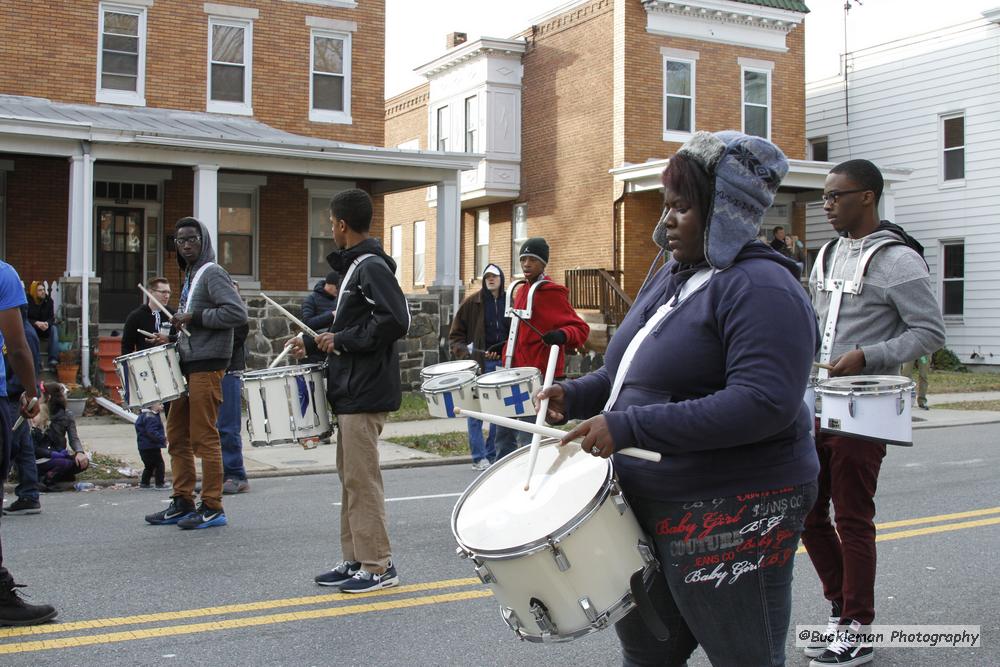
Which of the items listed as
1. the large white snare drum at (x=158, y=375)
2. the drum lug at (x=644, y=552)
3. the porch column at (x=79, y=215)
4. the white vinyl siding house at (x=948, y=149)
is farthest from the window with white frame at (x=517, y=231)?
the drum lug at (x=644, y=552)

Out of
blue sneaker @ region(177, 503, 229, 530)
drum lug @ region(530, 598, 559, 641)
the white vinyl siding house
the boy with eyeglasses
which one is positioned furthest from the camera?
the white vinyl siding house

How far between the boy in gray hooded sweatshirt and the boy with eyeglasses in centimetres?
458

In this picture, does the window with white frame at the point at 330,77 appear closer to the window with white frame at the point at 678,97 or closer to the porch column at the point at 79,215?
the porch column at the point at 79,215

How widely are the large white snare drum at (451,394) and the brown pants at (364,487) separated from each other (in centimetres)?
208

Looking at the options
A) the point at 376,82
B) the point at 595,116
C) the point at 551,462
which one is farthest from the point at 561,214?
the point at 551,462

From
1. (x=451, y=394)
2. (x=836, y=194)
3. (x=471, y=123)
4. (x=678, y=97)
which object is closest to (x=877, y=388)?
(x=836, y=194)

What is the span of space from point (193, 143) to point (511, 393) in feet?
39.9

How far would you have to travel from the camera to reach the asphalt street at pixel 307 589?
506 centimetres

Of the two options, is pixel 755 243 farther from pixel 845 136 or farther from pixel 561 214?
pixel 845 136

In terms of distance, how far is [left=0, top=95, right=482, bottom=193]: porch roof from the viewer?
17391 millimetres

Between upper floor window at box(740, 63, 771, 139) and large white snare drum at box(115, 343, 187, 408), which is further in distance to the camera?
upper floor window at box(740, 63, 771, 139)

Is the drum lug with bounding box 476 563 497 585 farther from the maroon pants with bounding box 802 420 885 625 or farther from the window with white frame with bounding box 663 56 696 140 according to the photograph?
the window with white frame with bounding box 663 56 696 140

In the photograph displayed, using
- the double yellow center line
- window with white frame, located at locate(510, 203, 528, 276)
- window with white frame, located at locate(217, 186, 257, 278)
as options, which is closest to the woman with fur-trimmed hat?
the double yellow center line

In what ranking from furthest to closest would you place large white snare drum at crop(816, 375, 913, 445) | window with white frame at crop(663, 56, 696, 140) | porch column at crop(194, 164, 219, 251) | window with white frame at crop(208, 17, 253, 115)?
1. window with white frame at crop(663, 56, 696, 140)
2. window with white frame at crop(208, 17, 253, 115)
3. porch column at crop(194, 164, 219, 251)
4. large white snare drum at crop(816, 375, 913, 445)
